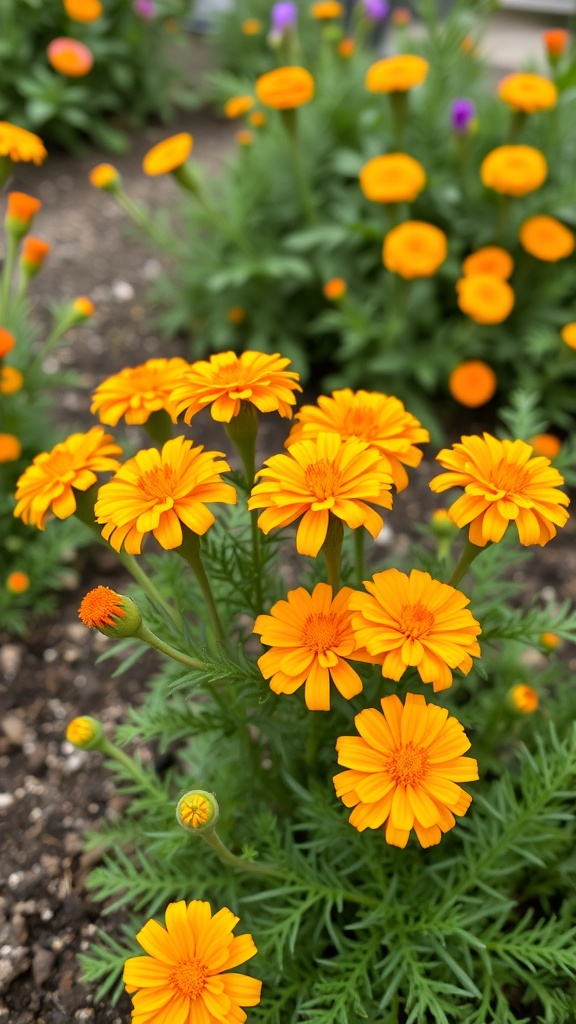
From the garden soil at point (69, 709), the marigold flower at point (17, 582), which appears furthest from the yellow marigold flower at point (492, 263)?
the marigold flower at point (17, 582)

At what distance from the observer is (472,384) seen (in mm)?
2262

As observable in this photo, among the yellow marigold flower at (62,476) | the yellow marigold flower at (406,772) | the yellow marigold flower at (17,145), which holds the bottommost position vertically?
the yellow marigold flower at (406,772)

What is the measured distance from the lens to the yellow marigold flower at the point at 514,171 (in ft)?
6.75

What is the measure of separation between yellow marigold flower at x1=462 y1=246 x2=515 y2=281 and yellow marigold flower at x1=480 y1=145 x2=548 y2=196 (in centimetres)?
16

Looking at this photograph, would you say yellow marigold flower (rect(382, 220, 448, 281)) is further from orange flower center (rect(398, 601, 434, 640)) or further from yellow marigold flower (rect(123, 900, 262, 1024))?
yellow marigold flower (rect(123, 900, 262, 1024))

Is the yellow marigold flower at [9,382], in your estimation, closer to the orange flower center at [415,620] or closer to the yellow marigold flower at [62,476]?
the yellow marigold flower at [62,476]

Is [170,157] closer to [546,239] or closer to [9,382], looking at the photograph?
[9,382]

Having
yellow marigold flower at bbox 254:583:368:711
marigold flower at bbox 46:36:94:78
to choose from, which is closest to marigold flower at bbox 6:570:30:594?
yellow marigold flower at bbox 254:583:368:711

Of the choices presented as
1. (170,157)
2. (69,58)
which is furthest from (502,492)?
(69,58)

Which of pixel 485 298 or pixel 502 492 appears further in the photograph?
pixel 485 298

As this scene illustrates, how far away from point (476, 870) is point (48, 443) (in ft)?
4.61

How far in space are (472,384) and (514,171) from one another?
57cm

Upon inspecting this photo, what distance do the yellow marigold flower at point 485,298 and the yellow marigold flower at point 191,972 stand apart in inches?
66.3

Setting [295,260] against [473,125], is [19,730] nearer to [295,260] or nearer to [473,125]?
[295,260]
